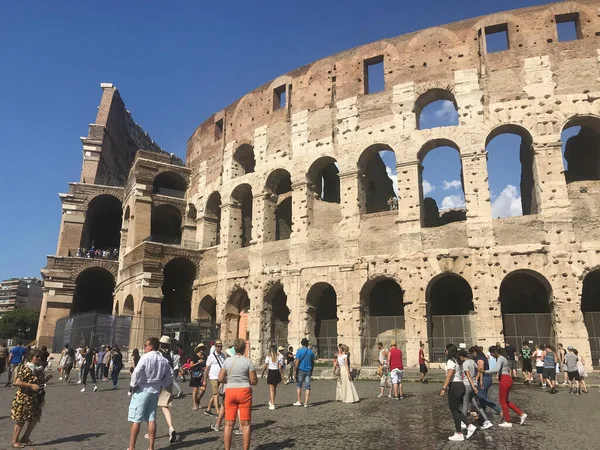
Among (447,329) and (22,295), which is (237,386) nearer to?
(447,329)

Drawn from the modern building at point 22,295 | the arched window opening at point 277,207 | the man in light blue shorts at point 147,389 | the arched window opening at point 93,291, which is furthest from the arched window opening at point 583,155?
the modern building at point 22,295

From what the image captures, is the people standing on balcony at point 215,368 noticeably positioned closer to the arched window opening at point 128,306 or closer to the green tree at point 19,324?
the arched window opening at point 128,306

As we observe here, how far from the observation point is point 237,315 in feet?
70.0

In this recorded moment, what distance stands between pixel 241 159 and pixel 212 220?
12.1 ft

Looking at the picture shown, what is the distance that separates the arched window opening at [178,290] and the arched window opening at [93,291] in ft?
14.9

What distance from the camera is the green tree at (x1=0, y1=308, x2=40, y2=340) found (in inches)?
2124

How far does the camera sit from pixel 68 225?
29531mm

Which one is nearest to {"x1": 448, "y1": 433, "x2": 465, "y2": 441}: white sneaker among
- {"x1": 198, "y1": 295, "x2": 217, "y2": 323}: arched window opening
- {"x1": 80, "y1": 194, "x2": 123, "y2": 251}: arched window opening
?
{"x1": 198, "y1": 295, "x2": 217, "y2": 323}: arched window opening

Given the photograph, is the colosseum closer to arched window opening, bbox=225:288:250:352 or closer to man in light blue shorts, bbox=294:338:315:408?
arched window opening, bbox=225:288:250:352

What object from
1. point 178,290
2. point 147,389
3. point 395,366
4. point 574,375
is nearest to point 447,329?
point 574,375

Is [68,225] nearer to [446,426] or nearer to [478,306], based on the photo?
[478,306]

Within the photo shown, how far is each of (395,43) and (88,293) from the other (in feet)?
84.6

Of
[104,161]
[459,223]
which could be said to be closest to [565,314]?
[459,223]

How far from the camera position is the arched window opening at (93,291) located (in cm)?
2924
